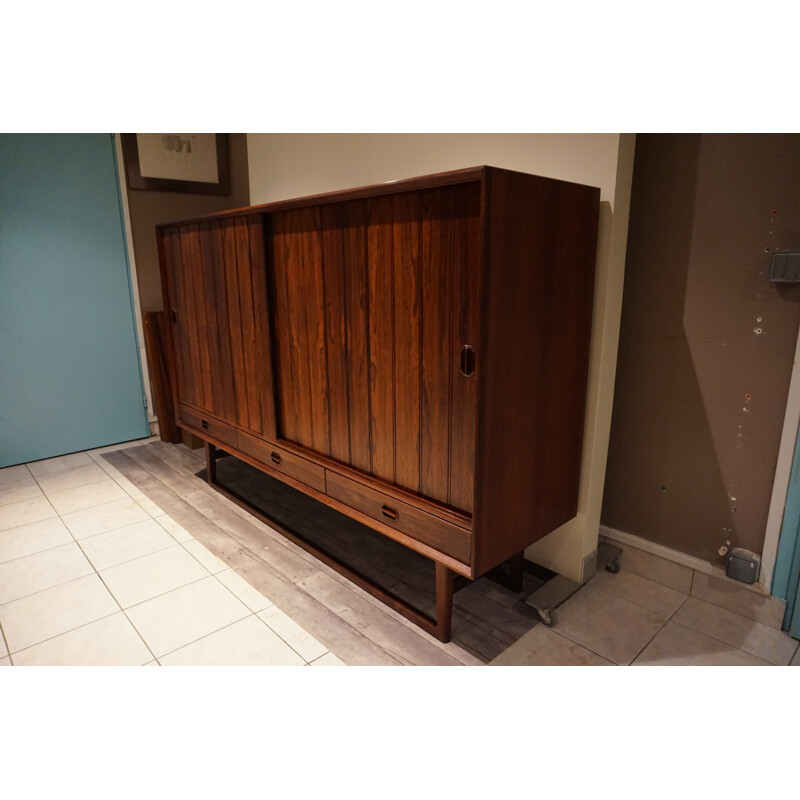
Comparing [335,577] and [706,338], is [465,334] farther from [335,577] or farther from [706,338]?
[335,577]

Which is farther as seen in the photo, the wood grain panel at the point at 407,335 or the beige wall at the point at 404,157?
the beige wall at the point at 404,157

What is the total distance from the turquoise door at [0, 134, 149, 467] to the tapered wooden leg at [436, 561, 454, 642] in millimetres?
3011

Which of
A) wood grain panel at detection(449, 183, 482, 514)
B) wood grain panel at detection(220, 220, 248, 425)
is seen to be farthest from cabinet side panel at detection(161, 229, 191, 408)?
wood grain panel at detection(449, 183, 482, 514)

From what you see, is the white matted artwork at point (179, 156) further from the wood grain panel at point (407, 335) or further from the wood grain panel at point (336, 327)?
the wood grain panel at point (407, 335)

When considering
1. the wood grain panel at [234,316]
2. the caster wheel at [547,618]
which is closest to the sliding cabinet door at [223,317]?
the wood grain panel at [234,316]

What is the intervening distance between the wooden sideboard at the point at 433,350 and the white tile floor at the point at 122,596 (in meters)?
0.43

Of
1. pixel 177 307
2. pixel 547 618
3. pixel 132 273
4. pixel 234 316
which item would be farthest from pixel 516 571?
pixel 132 273

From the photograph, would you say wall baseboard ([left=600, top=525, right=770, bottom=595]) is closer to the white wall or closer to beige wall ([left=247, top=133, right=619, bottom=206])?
the white wall

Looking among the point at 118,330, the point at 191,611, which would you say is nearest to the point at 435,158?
the point at 191,611

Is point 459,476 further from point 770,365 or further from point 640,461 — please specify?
point 770,365

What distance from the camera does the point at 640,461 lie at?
7.25 ft

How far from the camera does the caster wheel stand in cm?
190

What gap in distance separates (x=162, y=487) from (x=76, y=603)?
1102 mm

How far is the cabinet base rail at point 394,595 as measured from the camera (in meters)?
1.79
